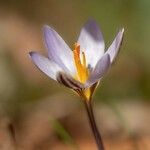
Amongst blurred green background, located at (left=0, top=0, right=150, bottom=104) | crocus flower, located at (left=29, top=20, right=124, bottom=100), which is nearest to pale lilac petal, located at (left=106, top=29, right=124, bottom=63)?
crocus flower, located at (left=29, top=20, right=124, bottom=100)

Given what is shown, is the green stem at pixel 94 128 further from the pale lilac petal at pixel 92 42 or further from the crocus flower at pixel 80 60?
the pale lilac petal at pixel 92 42

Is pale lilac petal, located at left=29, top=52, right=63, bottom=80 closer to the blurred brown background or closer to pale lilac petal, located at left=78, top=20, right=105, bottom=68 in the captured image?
pale lilac petal, located at left=78, top=20, right=105, bottom=68

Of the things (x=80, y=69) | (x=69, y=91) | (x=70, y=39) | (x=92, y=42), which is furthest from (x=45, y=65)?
(x=70, y=39)

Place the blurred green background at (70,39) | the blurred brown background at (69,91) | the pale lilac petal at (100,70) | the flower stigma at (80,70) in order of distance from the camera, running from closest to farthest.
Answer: the pale lilac petal at (100,70)
the flower stigma at (80,70)
the blurred brown background at (69,91)
the blurred green background at (70,39)

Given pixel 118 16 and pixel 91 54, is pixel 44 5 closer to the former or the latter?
pixel 118 16

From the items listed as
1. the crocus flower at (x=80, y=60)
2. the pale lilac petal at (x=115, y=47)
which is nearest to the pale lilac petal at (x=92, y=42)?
the crocus flower at (x=80, y=60)

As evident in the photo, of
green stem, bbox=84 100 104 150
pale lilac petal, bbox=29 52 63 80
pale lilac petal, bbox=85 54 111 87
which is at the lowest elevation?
green stem, bbox=84 100 104 150
